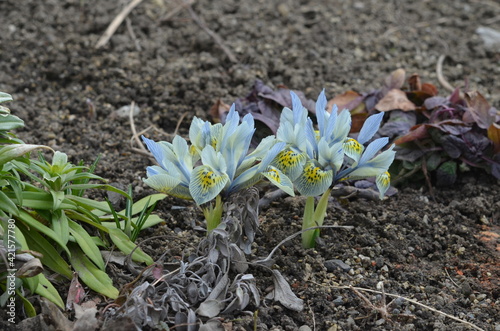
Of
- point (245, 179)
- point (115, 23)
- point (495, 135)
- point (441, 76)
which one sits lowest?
point (441, 76)

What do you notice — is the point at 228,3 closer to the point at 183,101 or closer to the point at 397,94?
the point at 183,101

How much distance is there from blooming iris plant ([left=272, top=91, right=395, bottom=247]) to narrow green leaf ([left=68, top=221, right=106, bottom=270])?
0.81 m

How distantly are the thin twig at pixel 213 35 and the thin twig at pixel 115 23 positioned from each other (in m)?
0.46

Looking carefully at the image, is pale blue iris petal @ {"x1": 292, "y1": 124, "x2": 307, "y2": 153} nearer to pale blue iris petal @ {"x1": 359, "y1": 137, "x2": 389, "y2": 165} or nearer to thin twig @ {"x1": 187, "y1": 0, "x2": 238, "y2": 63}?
pale blue iris petal @ {"x1": 359, "y1": 137, "x2": 389, "y2": 165}

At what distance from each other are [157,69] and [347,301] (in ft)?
8.26

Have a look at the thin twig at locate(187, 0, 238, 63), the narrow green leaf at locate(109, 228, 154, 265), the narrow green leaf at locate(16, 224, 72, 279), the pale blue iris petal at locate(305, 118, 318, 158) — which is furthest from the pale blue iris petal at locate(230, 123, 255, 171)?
the thin twig at locate(187, 0, 238, 63)

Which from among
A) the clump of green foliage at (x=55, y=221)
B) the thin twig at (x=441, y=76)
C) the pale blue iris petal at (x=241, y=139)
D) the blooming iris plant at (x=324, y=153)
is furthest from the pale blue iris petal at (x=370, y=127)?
the thin twig at (x=441, y=76)

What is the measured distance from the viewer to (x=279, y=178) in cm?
252

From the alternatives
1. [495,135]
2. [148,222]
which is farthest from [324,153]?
[495,135]

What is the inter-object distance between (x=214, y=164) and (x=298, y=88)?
2.13m

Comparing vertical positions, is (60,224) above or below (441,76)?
above

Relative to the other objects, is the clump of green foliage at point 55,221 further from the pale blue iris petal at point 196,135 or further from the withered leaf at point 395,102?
the withered leaf at point 395,102

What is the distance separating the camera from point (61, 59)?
4621 millimetres

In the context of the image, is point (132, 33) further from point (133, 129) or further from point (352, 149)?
point (352, 149)
